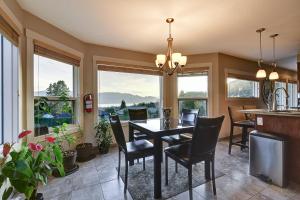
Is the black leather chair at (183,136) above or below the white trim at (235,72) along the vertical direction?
below

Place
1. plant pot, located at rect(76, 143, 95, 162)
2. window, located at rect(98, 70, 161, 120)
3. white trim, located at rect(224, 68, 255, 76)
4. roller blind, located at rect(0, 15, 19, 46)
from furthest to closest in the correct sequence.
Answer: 1. white trim, located at rect(224, 68, 255, 76)
2. window, located at rect(98, 70, 161, 120)
3. plant pot, located at rect(76, 143, 95, 162)
4. roller blind, located at rect(0, 15, 19, 46)

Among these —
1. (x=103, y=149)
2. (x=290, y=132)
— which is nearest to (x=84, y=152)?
(x=103, y=149)

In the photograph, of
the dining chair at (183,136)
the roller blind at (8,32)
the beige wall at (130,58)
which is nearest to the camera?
the roller blind at (8,32)

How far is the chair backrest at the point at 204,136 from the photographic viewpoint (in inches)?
67.9

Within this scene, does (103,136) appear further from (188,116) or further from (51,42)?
(51,42)

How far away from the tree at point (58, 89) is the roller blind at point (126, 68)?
891mm

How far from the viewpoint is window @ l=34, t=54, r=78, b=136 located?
2.49m

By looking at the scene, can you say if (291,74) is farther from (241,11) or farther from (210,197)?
(210,197)

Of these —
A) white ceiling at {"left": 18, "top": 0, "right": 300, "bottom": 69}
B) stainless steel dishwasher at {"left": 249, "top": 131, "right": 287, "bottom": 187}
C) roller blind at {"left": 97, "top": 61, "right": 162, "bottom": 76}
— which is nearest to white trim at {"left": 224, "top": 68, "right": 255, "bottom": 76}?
white ceiling at {"left": 18, "top": 0, "right": 300, "bottom": 69}

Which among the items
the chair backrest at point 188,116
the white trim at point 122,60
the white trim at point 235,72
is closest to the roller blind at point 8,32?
the white trim at point 122,60

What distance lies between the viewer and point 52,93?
2.74 metres

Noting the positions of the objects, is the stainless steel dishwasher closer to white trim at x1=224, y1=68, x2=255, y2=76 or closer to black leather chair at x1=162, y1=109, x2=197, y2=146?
black leather chair at x1=162, y1=109, x2=197, y2=146

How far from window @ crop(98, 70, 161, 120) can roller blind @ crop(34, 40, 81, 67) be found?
0.66 meters

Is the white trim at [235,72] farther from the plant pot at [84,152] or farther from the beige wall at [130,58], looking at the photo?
the plant pot at [84,152]
